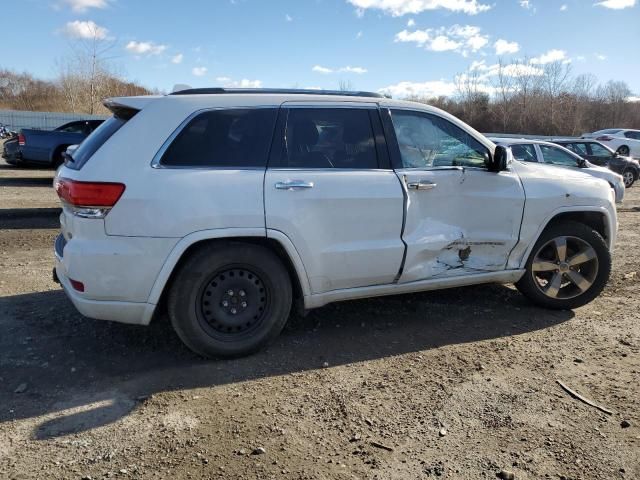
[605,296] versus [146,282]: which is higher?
[146,282]

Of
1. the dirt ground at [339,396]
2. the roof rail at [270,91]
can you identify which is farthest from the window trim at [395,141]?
the dirt ground at [339,396]

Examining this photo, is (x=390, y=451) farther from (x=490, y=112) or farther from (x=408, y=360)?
(x=490, y=112)

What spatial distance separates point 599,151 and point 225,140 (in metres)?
15.6

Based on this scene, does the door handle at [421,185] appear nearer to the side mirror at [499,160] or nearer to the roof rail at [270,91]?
the side mirror at [499,160]

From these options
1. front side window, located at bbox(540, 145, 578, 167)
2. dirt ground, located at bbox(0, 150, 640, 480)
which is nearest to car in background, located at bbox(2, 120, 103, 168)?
dirt ground, located at bbox(0, 150, 640, 480)

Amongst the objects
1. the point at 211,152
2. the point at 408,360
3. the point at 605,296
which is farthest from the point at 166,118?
the point at 605,296

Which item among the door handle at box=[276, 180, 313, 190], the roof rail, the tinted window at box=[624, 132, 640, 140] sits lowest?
the door handle at box=[276, 180, 313, 190]

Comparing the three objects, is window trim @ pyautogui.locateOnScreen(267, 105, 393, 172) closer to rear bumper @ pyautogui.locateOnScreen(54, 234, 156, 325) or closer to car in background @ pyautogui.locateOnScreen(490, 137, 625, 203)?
rear bumper @ pyautogui.locateOnScreen(54, 234, 156, 325)

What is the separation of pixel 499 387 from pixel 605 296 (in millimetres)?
2662

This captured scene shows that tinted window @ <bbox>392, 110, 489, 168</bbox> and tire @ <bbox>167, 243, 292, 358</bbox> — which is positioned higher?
tinted window @ <bbox>392, 110, 489, 168</bbox>

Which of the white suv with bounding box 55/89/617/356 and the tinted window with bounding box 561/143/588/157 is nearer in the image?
the white suv with bounding box 55/89/617/356

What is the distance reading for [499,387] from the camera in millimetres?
3555

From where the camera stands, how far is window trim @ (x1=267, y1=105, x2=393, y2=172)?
3.84m

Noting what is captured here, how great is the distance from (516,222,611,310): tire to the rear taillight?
357 cm
